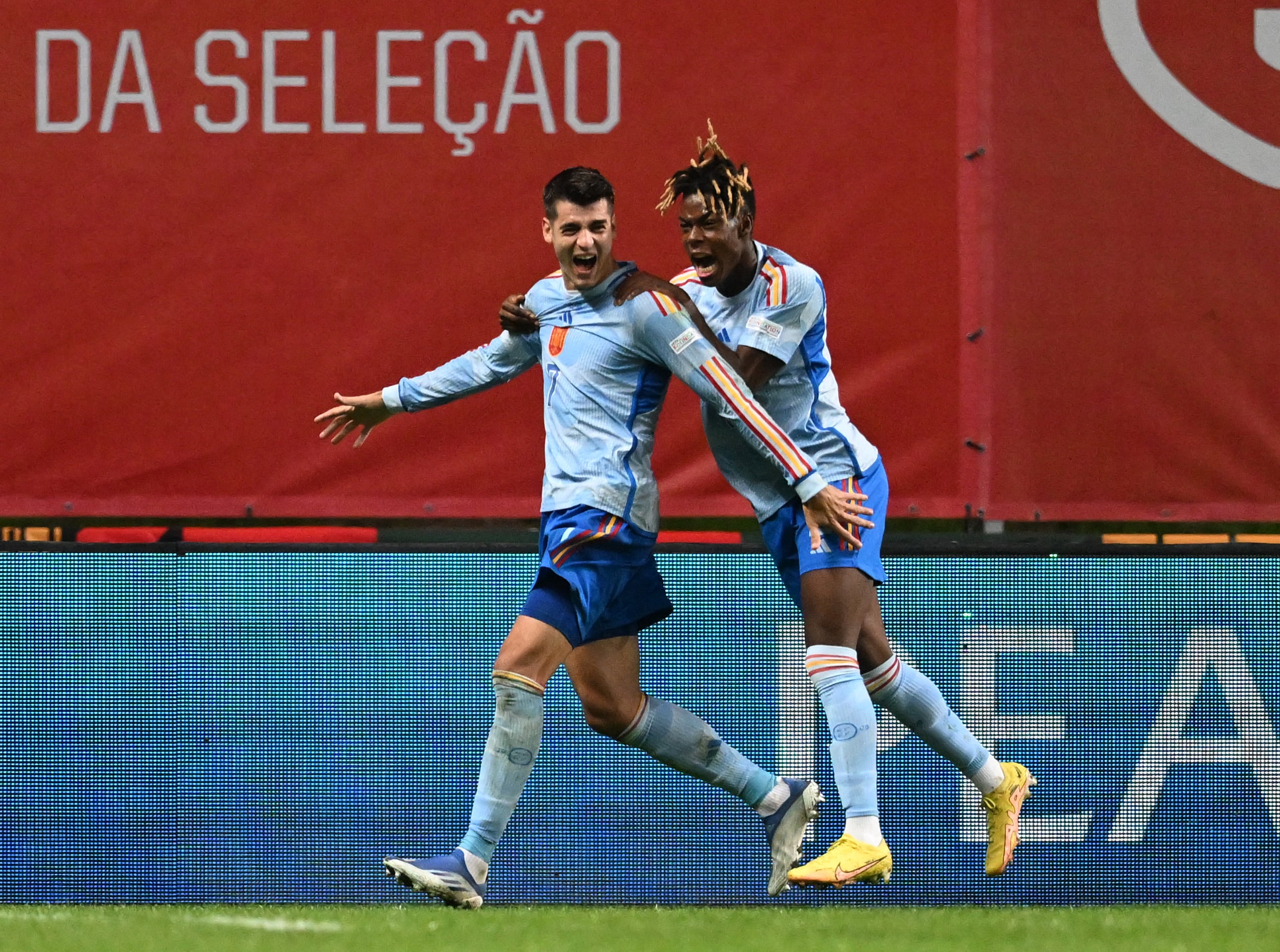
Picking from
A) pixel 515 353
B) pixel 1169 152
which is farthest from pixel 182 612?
pixel 1169 152

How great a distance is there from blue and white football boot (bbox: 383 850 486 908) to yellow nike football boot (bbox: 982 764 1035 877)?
5.04 feet

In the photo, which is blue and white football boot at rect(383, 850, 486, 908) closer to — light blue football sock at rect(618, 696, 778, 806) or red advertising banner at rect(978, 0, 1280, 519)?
light blue football sock at rect(618, 696, 778, 806)

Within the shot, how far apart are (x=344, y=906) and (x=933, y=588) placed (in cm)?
205

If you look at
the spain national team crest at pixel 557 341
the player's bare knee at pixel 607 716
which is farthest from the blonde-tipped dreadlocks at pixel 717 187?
the player's bare knee at pixel 607 716

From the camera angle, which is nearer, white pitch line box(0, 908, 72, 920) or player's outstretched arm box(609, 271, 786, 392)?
player's outstretched arm box(609, 271, 786, 392)

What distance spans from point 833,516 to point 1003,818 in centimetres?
112

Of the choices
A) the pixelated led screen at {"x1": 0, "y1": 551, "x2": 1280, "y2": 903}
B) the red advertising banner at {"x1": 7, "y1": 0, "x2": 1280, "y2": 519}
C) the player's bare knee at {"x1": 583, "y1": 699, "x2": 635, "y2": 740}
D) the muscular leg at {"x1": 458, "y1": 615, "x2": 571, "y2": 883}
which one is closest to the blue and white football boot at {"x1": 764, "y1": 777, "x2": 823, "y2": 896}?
the player's bare knee at {"x1": 583, "y1": 699, "x2": 635, "y2": 740}

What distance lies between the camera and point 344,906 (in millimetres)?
6207

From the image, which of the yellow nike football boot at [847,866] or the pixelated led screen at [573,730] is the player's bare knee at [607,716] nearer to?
the yellow nike football boot at [847,866]

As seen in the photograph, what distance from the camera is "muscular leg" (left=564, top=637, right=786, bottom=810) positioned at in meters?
5.54

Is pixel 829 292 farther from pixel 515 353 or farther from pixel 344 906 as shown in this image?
pixel 344 906

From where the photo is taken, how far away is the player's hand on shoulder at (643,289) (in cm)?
539

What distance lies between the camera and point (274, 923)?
5.71 metres

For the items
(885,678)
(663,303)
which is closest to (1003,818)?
(885,678)
